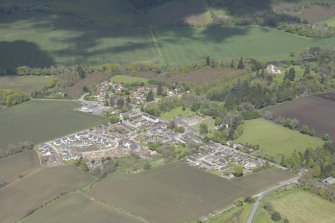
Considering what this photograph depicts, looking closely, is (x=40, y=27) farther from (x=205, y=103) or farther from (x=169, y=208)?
(x=169, y=208)

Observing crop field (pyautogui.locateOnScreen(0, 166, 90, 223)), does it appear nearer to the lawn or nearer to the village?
the village

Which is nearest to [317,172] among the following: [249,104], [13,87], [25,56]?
[249,104]

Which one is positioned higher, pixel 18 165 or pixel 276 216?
pixel 18 165

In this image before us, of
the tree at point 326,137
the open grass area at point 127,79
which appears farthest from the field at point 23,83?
the tree at point 326,137

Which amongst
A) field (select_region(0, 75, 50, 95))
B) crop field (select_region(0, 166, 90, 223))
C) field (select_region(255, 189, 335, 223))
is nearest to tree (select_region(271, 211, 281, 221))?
field (select_region(255, 189, 335, 223))

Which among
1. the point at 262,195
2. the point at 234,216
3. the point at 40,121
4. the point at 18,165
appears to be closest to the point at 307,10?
the point at 40,121

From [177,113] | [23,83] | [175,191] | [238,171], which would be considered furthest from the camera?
[23,83]

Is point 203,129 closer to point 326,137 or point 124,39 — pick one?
point 326,137
